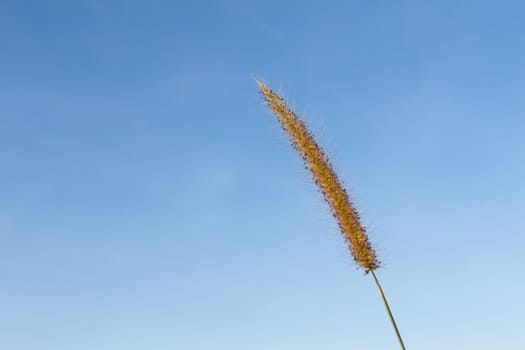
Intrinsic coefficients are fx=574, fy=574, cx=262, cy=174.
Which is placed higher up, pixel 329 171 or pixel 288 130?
pixel 288 130

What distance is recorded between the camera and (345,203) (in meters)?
11.2

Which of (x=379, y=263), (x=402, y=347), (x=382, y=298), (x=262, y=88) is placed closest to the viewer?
(x=402, y=347)

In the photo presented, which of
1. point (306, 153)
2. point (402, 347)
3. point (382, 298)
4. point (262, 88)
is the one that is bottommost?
point (402, 347)

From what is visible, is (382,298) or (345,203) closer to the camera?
Result: (382,298)

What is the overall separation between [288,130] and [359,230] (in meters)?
2.50

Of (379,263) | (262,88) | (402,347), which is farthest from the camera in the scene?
(262,88)

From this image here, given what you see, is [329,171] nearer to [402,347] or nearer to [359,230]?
[359,230]

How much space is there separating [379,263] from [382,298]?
1497 millimetres

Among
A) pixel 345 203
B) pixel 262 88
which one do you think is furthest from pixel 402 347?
pixel 262 88

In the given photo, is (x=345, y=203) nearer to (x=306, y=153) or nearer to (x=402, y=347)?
(x=306, y=153)

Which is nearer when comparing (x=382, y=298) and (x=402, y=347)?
(x=402, y=347)

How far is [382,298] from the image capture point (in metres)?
9.72

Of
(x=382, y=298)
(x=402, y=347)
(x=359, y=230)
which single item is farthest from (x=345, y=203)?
(x=402, y=347)

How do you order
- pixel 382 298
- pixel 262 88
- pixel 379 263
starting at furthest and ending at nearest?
pixel 262 88, pixel 379 263, pixel 382 298
